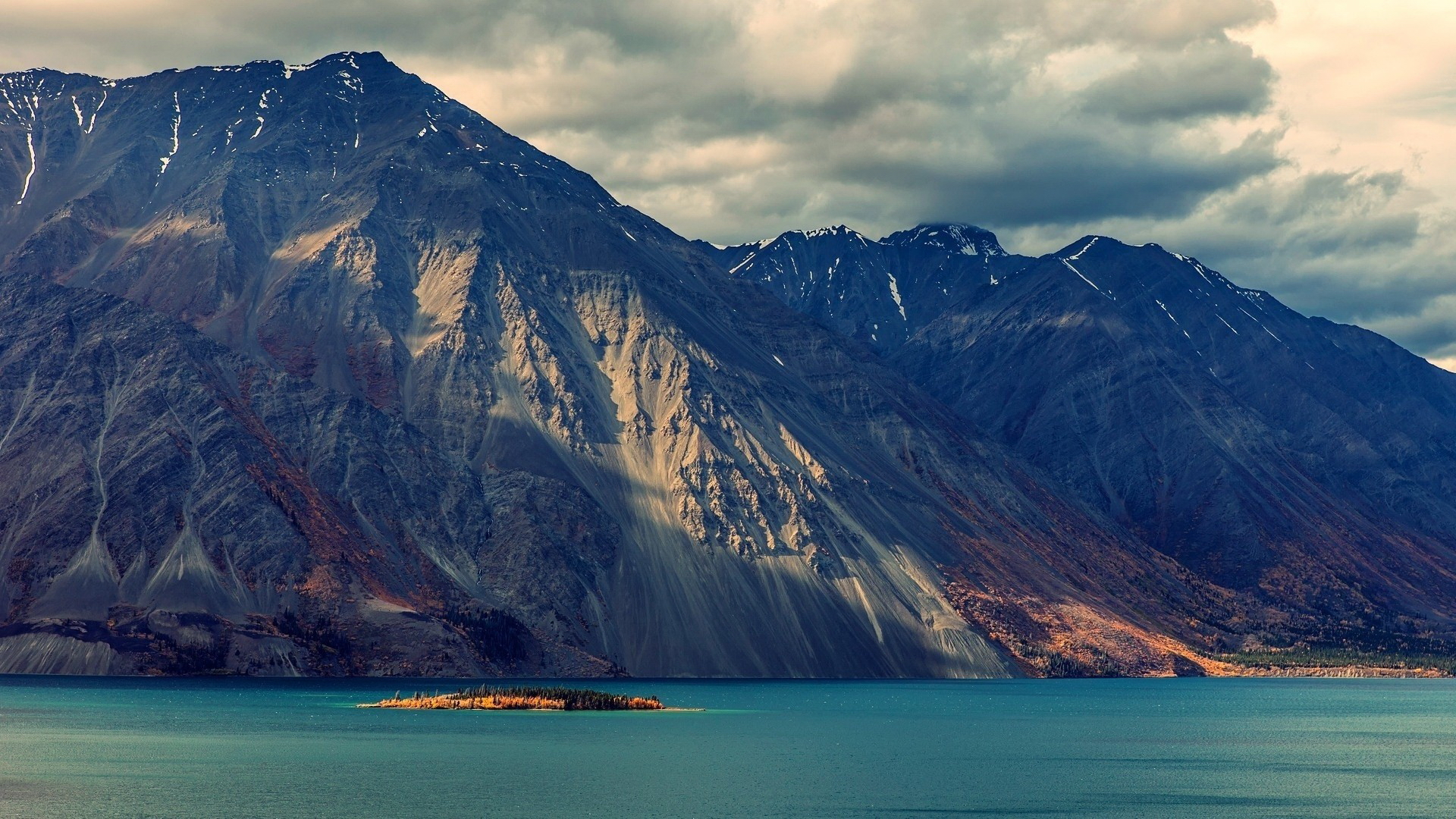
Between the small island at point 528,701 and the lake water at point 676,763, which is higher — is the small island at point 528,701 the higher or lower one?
the lower one

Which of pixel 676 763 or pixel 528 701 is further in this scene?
pixel 528 701

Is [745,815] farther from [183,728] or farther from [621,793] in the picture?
[183,728]

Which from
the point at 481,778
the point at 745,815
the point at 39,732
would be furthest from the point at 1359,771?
the point at 39,732

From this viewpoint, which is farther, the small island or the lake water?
the small island

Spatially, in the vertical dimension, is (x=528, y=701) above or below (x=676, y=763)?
below

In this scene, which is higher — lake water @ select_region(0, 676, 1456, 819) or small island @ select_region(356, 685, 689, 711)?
lake water @ select_region(0, 676, 1456, 819)
